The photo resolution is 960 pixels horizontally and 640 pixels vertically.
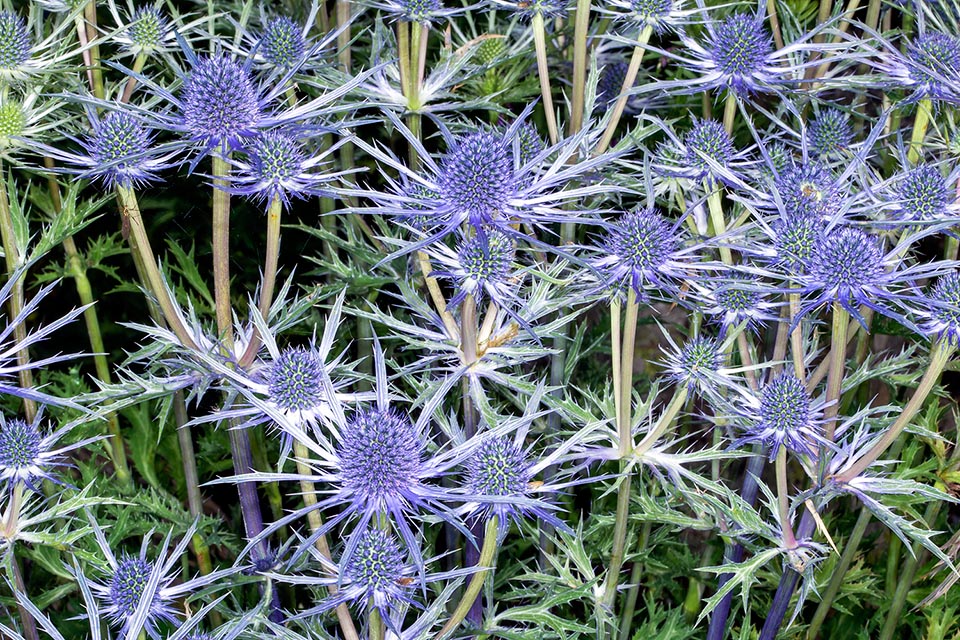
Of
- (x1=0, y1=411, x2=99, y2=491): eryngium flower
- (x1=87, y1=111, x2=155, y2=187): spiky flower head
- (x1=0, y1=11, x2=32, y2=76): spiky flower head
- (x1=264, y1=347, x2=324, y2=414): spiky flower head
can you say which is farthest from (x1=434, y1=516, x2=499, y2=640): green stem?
(x1=0, y1=11, x2=32, y2=76): spiky flower head

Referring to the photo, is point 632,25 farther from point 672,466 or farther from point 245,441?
point 245,441

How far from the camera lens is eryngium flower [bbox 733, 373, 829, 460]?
1.60m

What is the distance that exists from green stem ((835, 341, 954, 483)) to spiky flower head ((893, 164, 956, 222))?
0.75ft

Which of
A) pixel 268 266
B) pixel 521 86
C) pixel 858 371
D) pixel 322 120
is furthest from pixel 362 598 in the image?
pixel 521 86

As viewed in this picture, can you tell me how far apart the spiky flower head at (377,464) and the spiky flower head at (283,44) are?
84cm

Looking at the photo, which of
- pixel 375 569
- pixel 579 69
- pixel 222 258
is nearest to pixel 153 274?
pixel 222 258

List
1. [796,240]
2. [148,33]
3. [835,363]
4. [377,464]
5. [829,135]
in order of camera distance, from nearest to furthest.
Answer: [377,464], [796,240], [835,363], [148,33], [829,135]

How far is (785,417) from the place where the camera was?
1601 mm

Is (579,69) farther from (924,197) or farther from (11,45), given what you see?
(11,45)

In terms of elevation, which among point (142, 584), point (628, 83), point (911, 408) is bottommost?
point (142, 584)

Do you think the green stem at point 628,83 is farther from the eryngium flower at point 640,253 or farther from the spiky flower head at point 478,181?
the spiky flower head at point 478,181

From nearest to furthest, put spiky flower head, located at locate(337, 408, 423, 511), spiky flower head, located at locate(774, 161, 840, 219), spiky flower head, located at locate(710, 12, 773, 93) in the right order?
spiky flower head, located at locate(337, 408, 423, 511) < spiky flower head, located at locate(774, 161, 840, 219) < spiky flower head, located at locate(710, 12, 773, 93)

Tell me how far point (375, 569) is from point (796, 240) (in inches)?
33.5

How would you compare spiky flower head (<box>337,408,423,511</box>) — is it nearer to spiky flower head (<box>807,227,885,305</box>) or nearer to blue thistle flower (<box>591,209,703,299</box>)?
blue thistle flower (<box>591,209,703,299</box>)
